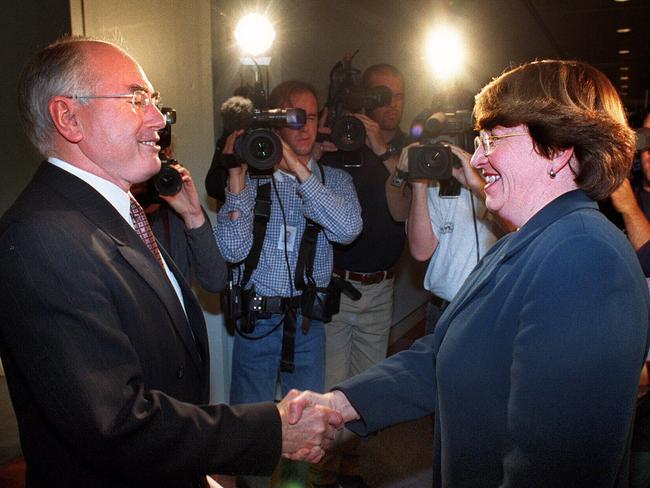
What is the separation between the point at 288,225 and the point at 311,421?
1297 millimetres

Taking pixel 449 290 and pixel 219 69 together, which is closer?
pixel 449 290

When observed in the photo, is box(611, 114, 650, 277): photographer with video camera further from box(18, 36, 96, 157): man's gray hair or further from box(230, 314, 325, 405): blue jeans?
box(18, 36, 96, 157): man's gray hair

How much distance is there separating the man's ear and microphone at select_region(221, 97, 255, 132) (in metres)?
1.19

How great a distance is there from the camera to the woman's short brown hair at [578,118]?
3.98 feet

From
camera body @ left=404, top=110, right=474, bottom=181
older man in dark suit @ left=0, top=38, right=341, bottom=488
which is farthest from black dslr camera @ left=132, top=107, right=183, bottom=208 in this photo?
camera body @ left=404, top=110, right=474, bottom=181

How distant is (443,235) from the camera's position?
2699 mm

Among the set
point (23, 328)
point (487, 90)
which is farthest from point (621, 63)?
point (23, 328)

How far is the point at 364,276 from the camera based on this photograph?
3.17m

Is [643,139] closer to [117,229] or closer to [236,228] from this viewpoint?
Result: [236,228]

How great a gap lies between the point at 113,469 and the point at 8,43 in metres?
2.68

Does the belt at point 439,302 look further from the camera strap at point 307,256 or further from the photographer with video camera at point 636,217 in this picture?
the photographer with video camera at point 636,217

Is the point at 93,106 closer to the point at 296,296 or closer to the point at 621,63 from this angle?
the point at 296,296

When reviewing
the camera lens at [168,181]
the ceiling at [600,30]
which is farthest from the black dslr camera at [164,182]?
the ceiling at [600,30]

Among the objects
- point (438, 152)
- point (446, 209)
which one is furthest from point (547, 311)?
point (446, 209)
